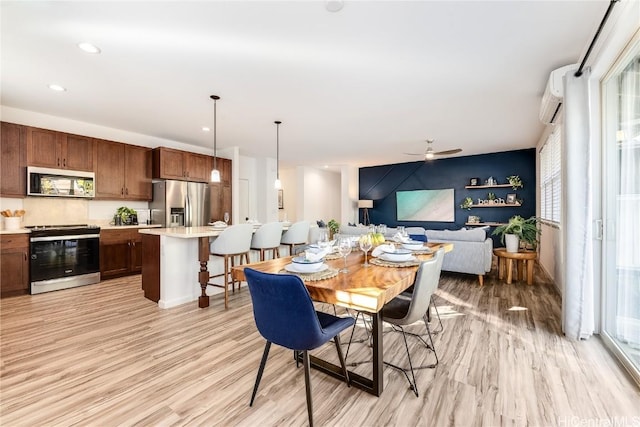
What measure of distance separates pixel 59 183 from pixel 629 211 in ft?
21.4

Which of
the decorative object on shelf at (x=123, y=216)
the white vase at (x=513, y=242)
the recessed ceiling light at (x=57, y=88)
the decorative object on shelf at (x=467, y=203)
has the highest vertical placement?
the recessed ceiling light at (x=57, y=88)

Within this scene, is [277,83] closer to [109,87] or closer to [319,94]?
[319,94]

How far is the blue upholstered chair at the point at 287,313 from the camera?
1.34 metres

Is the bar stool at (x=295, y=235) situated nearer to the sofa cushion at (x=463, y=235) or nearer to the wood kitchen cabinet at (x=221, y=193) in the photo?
the sofa cushion at (x=463, y=235)

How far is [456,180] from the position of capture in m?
7.55

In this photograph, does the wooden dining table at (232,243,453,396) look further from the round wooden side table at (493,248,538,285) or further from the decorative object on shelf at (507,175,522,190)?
the decorative object on shelf at (507,175,522,190)

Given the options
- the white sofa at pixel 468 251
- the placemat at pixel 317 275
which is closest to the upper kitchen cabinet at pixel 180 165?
the white sofa at pixel 468 251

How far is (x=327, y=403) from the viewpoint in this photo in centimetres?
168

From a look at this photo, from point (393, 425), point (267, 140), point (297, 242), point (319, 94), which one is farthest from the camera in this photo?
point (267, 140)

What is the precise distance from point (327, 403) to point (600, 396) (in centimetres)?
166

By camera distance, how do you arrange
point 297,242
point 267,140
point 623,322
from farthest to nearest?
point 267,140
point 297,242
point 623,322

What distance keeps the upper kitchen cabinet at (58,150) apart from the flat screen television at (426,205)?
7247 mm

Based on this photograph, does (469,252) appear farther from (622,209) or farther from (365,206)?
(365,206)

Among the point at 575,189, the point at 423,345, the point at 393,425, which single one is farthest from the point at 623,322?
the point at 393,425
